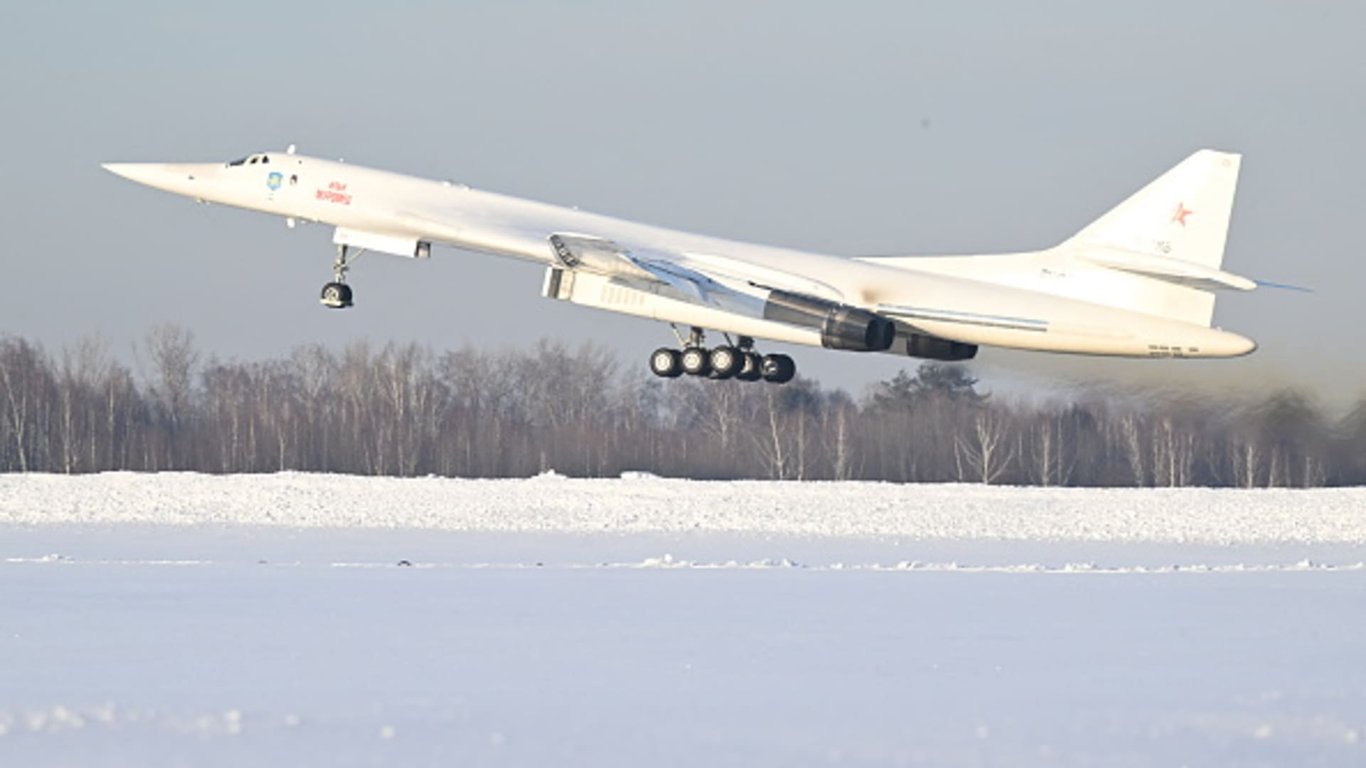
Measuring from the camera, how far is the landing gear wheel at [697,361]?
24312 millimetres

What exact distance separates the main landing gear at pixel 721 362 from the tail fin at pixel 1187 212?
4.34m

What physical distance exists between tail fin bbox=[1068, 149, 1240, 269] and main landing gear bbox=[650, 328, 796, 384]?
14.2 feet

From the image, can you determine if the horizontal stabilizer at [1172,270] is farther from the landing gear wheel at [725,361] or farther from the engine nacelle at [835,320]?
the landing gear wheel at [725,361]

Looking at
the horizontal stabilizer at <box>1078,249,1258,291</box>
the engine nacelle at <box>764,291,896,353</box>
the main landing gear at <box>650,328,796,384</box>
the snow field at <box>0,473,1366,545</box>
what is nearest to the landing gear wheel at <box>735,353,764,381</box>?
the main landing gear at <box>650,328,796,384</box>

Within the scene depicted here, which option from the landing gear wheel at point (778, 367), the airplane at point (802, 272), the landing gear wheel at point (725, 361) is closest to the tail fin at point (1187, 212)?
the airplane at point (802, 272)

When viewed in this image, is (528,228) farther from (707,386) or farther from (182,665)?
(707,386)

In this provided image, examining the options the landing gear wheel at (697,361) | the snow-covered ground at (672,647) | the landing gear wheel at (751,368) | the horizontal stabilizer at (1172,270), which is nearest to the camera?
the snow-covered ground at (672,647)

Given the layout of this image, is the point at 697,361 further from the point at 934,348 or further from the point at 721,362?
the point at 934,348

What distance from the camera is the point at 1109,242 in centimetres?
2200

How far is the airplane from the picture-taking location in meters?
21.5

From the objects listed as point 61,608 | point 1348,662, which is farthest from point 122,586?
point 1348,662

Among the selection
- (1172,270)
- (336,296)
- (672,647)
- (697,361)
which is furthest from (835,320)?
(672,647)

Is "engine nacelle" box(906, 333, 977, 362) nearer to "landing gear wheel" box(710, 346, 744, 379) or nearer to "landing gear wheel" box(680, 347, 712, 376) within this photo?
"landing gear wheel" box(710, 346, 744, 379)

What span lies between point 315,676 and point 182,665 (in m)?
0.82
